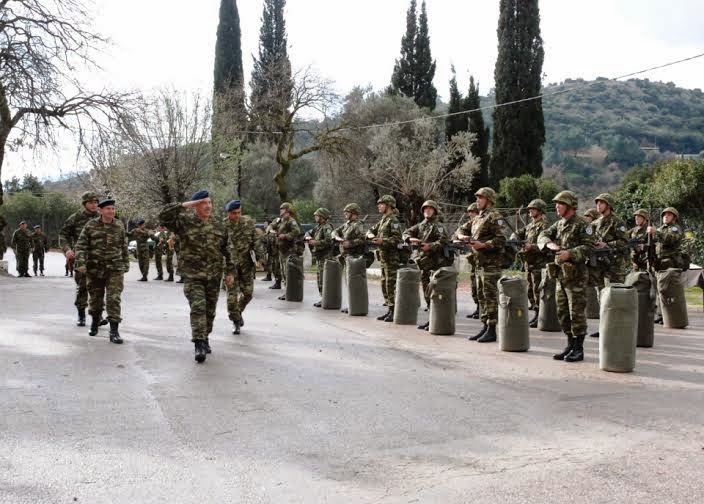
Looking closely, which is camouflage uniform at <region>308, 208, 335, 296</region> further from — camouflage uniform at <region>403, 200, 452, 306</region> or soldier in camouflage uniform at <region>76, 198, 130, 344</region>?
soldier in camouflage uniform at <region>76, 198, 130, 344</region>

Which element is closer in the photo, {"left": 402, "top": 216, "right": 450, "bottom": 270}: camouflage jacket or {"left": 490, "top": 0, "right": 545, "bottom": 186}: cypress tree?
{"left": 402, "top": 216, "right": 450, "bottom": 270}: camouflage jacket

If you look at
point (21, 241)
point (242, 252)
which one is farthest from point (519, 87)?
point (242, 252)

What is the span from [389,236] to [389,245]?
0.53ft

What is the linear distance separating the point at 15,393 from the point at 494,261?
6.54 meters

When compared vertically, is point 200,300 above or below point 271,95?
below

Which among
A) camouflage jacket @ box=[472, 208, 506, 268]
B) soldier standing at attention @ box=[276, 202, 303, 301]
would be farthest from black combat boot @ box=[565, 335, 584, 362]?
soldier standing at attention @ box=[276, 202, 303, 301]

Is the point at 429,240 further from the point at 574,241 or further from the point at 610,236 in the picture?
the point at 574,241

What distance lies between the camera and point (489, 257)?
10.9 metres

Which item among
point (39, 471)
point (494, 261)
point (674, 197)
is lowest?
point (39, 471)

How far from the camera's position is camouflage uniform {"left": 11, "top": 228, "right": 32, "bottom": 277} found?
2742cm

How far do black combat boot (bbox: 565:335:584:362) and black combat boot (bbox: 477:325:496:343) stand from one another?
171 centimetres

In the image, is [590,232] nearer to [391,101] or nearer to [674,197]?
[674,197]

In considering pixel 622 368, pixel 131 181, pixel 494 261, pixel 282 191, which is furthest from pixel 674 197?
pixel 131 181

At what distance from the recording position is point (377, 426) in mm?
6172
